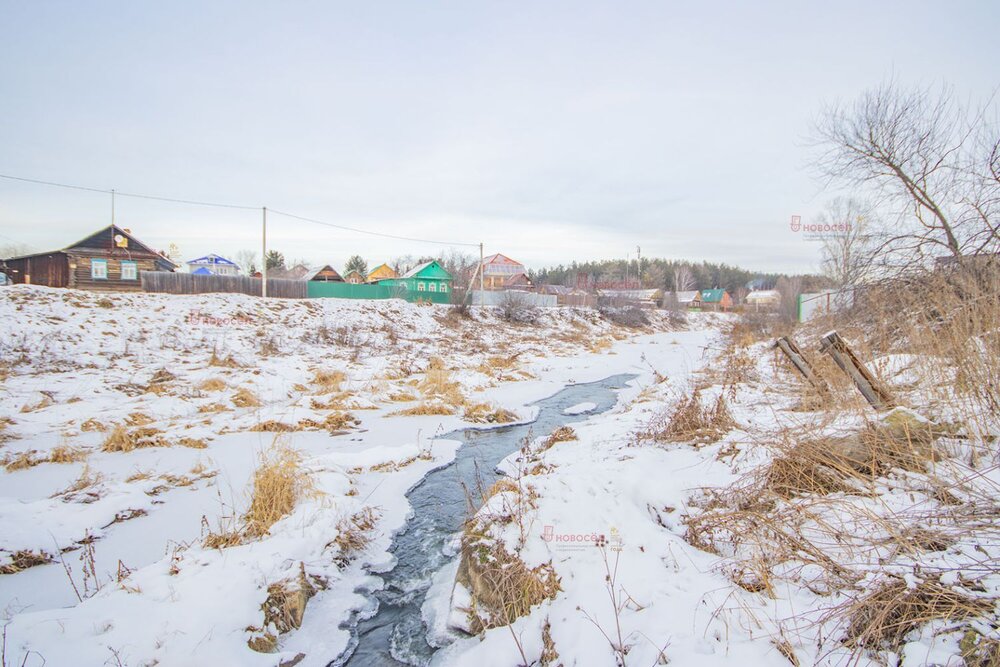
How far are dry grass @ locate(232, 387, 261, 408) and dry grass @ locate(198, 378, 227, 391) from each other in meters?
0.81

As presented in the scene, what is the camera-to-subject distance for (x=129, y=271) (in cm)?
2656

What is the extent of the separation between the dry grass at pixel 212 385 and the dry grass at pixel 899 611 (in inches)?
463

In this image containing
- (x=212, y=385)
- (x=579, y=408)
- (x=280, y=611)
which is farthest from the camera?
(x=579, y=408)

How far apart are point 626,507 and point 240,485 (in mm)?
4761

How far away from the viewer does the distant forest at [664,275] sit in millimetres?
78688

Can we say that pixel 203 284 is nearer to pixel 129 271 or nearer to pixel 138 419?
pixel 129 271

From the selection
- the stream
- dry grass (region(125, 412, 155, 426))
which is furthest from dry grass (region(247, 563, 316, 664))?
dry grass (region(125, 412, 155, 426))

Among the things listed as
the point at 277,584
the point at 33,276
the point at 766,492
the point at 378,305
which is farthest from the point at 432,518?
the point at 33,276

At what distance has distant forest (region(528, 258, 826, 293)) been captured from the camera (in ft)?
258

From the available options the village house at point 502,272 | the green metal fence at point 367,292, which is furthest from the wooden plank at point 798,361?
the village house at point 502,272

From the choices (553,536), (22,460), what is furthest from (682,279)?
A: (22,460)

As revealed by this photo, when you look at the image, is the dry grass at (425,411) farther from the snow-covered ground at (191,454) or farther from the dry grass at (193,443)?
the dry grass at (193,443)

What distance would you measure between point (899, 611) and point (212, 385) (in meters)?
12.1

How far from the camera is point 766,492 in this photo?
3.64 metres
